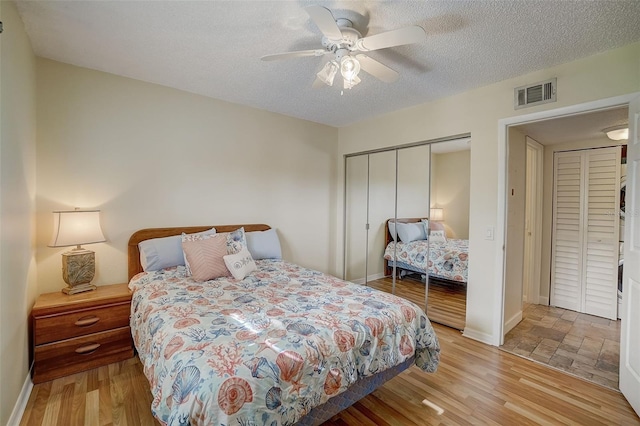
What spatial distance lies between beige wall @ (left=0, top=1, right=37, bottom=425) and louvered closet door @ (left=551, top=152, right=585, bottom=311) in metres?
5.29

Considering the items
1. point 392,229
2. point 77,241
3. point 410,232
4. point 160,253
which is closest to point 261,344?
point 160,253

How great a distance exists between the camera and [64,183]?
2477mm

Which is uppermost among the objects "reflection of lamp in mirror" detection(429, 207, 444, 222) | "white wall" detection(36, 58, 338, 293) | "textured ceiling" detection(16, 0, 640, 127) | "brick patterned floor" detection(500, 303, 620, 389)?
"textured ceiling" detection(16, 0, 640, 127)

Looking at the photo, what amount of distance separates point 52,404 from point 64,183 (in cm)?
168

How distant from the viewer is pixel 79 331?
2.22 metres

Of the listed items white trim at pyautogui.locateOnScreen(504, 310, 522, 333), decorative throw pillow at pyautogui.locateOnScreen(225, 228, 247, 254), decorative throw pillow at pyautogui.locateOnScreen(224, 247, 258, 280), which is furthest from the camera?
white trim at pyautogui.locateOnScreen(504, 310, 522, 333)

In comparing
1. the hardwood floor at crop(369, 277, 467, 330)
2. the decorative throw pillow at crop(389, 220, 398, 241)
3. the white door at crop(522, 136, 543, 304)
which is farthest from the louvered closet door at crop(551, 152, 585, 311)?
the decorative throw pillow at crop(389, 220, 398, 241)

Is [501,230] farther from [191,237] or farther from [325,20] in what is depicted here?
[191,237]

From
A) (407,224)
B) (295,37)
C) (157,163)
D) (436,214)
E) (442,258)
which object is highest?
(295,37)

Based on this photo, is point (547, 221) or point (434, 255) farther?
point (547, 221)

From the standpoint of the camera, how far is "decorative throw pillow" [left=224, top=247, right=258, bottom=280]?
8.46 feet

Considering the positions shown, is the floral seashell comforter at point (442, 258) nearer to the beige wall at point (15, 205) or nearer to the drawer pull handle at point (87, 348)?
the drawer pull handle at point (87, 348)

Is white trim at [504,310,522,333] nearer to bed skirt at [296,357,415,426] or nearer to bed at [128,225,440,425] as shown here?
bed at [128,225,440,425]

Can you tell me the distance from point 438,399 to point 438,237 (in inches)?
67.7
